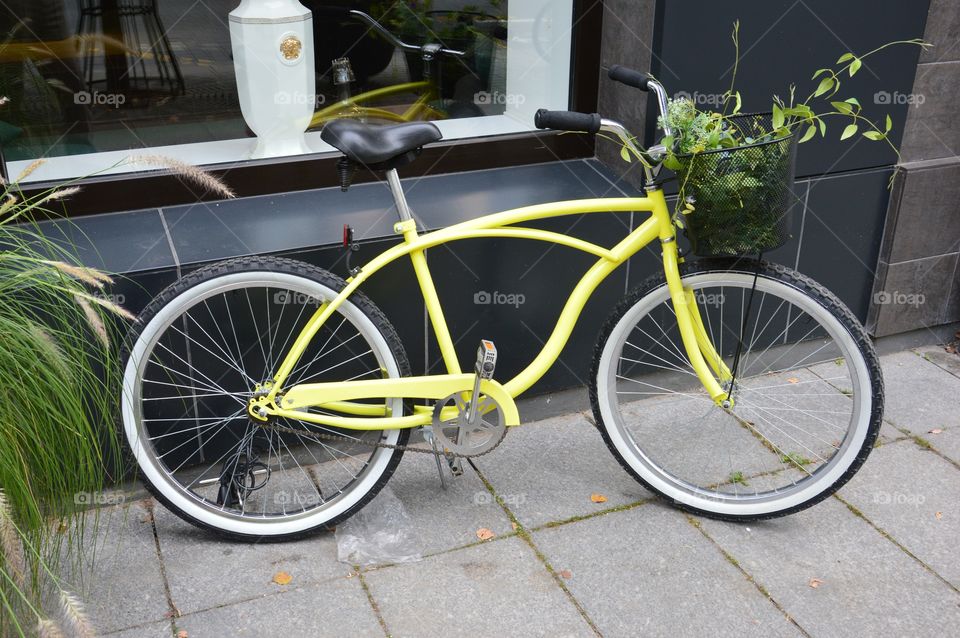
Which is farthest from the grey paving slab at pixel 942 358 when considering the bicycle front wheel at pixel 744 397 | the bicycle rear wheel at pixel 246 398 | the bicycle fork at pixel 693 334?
the bicycle rear wheel at pixel 246 398

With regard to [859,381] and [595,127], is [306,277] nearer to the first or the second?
[595,127]

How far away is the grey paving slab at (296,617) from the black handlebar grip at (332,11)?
6.88ft

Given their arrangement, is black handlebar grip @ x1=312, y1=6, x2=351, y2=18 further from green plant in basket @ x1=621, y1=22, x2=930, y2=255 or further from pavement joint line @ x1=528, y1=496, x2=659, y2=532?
pavement joint line @ x1=528, y1=496, x2=659, y2=532

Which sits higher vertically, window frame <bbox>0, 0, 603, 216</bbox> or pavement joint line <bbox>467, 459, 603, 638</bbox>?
window frame <bbox>0, 0, 603, 216</bbox>

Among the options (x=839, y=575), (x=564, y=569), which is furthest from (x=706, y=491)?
(x=564, y=569)

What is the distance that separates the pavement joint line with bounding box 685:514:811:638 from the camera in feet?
9.31

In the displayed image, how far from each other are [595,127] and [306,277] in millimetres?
986

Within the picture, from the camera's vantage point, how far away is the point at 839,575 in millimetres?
3031

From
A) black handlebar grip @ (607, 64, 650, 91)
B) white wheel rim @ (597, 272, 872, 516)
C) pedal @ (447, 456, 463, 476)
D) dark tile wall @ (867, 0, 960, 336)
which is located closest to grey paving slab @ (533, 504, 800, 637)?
white wheel rim @ (597, 272, 872, 516)

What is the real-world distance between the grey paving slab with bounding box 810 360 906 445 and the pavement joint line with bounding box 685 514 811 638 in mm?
1012

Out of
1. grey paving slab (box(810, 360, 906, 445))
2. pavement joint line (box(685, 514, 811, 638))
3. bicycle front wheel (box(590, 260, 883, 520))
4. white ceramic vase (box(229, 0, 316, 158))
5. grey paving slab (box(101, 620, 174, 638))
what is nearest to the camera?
grey paving slab (box(101, 620, 174, 638))

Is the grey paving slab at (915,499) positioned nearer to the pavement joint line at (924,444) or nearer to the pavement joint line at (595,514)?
the pavement joint line at (924,444)

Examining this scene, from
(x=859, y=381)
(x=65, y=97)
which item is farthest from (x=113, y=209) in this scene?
(x=859, y=381)

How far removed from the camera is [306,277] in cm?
291
